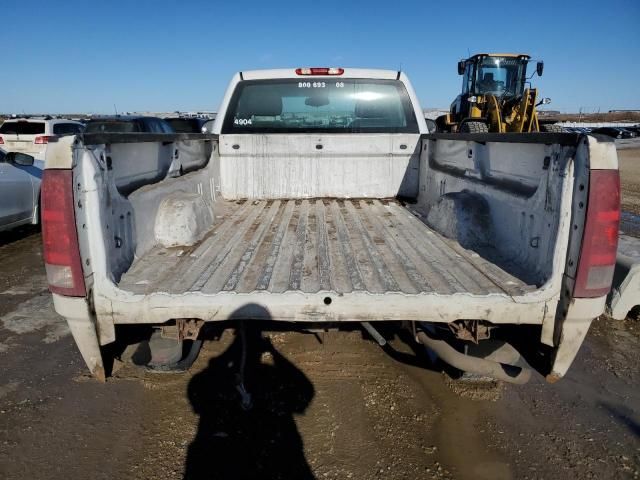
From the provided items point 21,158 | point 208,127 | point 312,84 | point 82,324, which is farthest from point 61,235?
point 21,158

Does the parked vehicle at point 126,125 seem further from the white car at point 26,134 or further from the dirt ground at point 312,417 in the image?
the dirt ground at point 312,417

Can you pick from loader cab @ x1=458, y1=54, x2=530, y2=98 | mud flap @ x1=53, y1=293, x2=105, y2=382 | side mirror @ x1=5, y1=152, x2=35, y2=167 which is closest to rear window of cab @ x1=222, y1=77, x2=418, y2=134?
mud flap @ x1=53, y1=293, x2=105, y2=382

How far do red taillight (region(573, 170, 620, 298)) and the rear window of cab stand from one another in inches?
119

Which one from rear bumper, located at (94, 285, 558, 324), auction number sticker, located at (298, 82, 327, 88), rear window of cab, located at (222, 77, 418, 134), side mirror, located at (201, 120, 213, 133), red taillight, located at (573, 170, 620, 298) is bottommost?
rear bumper, located at (94, 285, 558, 324)

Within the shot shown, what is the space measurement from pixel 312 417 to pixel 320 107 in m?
3.33

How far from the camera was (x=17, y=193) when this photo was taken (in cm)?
684

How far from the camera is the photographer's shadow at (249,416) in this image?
250 cm

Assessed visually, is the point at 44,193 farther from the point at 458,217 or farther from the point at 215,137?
the point at 215,137

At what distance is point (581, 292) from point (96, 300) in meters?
2.28

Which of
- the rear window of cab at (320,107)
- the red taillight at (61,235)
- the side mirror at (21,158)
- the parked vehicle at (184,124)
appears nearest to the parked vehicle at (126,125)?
the parked vehicle at (184,124)

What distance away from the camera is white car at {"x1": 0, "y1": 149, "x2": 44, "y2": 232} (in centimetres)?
659

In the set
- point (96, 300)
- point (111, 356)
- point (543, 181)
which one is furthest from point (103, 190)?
point (543, 181)

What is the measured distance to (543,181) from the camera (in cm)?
234

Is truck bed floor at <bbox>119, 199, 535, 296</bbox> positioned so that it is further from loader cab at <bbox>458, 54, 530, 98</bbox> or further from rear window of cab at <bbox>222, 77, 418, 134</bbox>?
loader cab at <bbox>458, 54, 530, 98</bbox>
